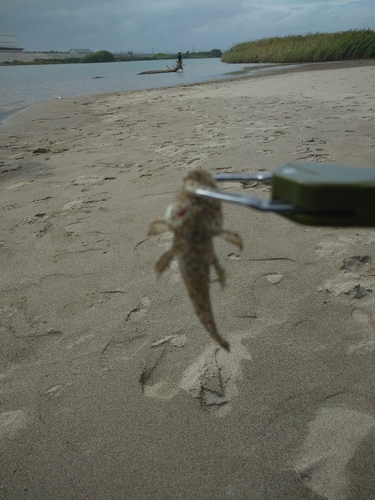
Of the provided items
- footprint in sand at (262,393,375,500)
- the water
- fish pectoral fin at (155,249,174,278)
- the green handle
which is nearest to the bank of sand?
footprint in sand at (262,393,375,500)

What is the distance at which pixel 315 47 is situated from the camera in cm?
2483

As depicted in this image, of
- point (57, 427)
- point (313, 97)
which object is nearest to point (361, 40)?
point (313, 97)

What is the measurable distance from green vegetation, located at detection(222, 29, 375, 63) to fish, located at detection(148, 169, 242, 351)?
2630cm

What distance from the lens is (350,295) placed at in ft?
8.87

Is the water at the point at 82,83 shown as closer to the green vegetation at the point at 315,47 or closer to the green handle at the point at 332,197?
the green vegetation at the point at 315,47

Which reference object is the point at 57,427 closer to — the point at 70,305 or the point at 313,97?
the point at 70,305

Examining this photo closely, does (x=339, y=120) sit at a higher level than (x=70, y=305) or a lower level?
higher

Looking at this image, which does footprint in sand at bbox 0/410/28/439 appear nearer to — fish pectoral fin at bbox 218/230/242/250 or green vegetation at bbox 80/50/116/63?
fish pectoral fin at bbox 218/230/242/250

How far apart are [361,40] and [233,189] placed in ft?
77.4

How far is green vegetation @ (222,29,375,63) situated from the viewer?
74.7 feet

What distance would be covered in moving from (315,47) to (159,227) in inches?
1115

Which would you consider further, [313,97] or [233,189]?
[313,97]

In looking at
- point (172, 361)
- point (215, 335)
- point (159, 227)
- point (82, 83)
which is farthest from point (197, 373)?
point (82, 83)

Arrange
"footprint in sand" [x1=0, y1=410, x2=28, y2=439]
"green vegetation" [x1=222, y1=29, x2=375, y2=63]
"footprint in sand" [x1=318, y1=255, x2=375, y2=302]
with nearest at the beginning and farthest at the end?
1. "footprint in sand" [x1=0, y1=410, x2=28, y2=439]
2. "footprint in sand" [x1=318, y1=255, x2=375, y2=302]
3. "green vegetation" [x1=222, y1=29, x2=375, y2=63]
